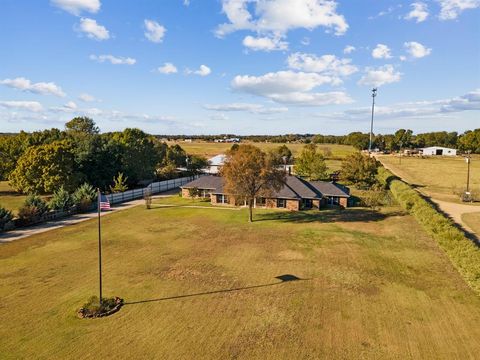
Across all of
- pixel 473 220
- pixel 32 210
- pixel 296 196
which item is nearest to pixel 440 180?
pixel 473 220

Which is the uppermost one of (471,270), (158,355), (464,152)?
(464,152)

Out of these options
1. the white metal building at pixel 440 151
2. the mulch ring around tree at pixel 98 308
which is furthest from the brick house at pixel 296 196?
the white metal building at pixel 440 151

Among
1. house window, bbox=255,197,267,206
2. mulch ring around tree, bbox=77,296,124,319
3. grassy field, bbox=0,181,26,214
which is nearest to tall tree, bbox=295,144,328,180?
house window, bbox=255,197,267,206

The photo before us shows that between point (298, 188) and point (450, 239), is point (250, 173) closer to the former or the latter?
point (298, 188)

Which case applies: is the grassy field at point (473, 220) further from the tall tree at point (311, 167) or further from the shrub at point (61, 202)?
the shrub at point (61, 202)

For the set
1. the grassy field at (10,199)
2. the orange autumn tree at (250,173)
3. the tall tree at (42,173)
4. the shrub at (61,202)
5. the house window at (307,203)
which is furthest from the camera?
the tall tree at (42,173)

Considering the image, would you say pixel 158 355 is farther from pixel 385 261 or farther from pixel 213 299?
pixel 385 261

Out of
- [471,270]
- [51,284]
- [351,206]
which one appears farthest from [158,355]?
[351,206]
